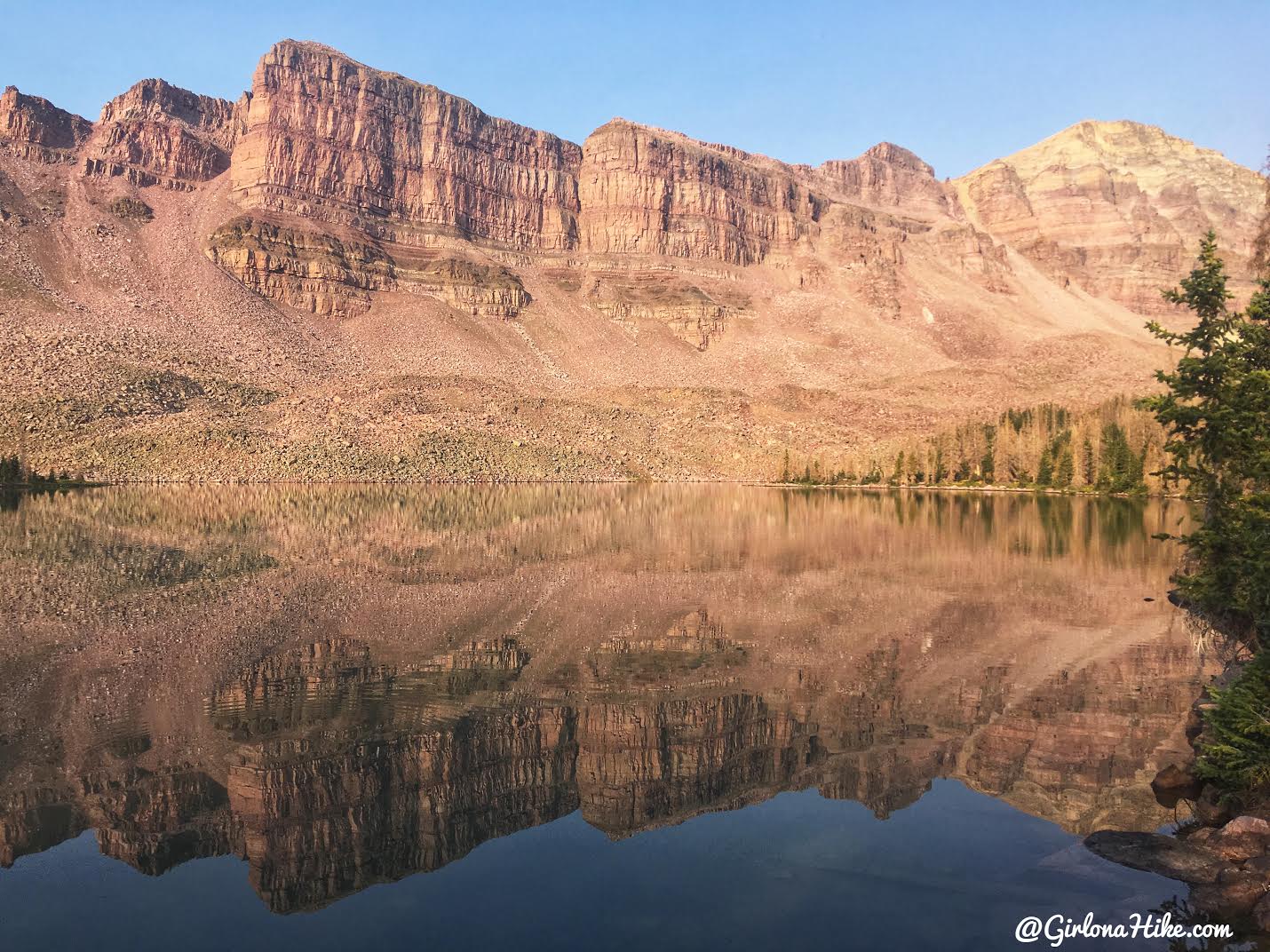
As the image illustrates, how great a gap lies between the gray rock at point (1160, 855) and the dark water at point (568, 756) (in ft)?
1.21

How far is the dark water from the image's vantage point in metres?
11.6

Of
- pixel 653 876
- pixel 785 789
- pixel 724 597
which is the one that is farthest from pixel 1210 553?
pixel 724 597

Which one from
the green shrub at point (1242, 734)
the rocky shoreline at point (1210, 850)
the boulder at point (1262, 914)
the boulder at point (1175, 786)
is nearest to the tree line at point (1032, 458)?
the boulder at point (1175, 786)

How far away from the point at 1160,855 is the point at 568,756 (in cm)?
904

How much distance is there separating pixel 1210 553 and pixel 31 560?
41207 mm

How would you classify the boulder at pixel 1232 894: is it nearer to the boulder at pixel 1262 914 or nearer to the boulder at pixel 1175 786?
the boulder at pixel 1262 914

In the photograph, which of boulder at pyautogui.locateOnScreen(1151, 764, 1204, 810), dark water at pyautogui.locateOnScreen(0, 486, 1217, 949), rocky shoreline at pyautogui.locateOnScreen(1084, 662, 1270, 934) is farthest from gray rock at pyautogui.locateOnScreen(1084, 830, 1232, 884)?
boulder at pyautogui.locateOnScreen(1151, 764, 1204, 810)

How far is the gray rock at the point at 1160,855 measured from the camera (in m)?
11.9

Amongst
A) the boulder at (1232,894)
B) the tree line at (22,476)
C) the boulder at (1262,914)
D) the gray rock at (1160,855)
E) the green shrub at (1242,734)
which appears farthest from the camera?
the tree line at (22,476)

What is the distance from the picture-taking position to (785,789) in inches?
613

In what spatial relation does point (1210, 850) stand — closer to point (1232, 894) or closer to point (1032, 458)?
point (1232, 894)

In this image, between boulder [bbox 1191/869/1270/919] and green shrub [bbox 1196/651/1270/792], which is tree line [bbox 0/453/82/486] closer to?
green shrub [bbox 1196/651/1270/792]

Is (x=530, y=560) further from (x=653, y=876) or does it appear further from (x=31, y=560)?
(x=653, y=876)

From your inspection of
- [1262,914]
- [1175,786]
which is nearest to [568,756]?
[1175,786]
